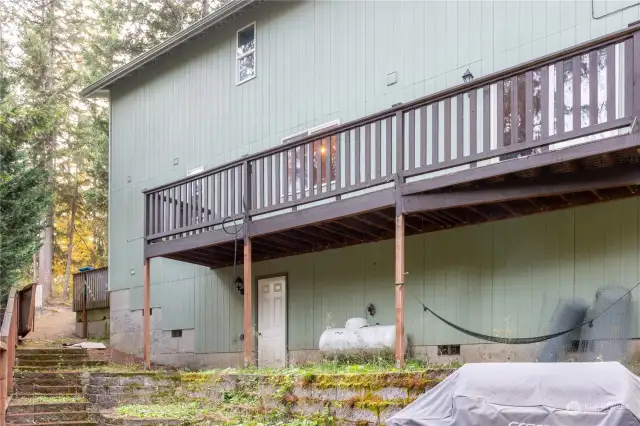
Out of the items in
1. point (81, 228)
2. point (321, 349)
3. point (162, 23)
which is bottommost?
point (321, 349)

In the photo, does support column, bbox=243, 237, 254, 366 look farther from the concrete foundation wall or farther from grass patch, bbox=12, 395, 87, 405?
the concrete foundation wall

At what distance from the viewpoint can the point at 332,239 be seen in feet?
41.3

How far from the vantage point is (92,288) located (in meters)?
20.8

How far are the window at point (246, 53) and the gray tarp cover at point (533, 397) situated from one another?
996 centimetres

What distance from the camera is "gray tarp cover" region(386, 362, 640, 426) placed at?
16.6ft

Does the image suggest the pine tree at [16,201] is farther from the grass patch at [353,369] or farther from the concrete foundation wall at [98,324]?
the grass patch at [353,369]

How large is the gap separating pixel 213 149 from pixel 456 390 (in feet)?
34.5

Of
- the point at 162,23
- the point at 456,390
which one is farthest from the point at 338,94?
the point at 162,23

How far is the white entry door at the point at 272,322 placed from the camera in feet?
44.8

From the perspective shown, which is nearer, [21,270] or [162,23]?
[21,270]

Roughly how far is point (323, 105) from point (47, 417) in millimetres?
6746

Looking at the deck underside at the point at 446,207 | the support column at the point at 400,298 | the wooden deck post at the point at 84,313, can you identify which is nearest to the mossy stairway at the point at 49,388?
the deck underside at the point at 446,207

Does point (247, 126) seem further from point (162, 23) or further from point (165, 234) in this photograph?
point (162, 23)

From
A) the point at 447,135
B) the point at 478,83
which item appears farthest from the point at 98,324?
the point at 478,83
